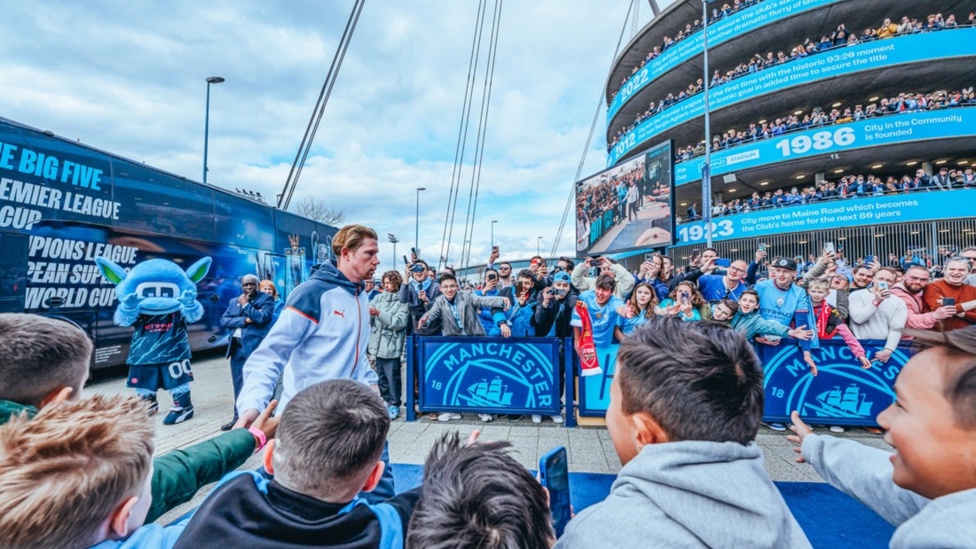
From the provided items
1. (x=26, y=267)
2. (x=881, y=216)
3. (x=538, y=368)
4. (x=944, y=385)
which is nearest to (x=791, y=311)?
(x=538, y=368)

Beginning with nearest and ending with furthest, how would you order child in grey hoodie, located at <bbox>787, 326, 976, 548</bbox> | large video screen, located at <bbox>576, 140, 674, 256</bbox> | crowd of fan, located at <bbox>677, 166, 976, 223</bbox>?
1. child in grey hoodie, located at <bbox>787, 326, 976, 548</bbox>
2. large video screen, located at <bbox>576, 140, 674, 256</bbox>
3. crowd of fan, located at <bbox>677, 166, 976, 223</bbox>

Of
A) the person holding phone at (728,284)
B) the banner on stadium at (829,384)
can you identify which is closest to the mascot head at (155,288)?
the person holding phone at (728,284)

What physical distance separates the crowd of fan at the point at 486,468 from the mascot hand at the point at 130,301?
16.8 ft

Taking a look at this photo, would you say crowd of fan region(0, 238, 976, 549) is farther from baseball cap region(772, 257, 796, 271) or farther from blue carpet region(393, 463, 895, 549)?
baseball cap region(772, 257, 796, 271)

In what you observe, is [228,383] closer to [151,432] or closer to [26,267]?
[26,267]

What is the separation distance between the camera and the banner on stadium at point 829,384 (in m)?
4.79

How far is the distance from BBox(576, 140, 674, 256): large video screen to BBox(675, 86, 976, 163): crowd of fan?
12.0 metres

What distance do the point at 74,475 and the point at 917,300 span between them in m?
7.89

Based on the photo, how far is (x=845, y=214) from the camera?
18.9 meters

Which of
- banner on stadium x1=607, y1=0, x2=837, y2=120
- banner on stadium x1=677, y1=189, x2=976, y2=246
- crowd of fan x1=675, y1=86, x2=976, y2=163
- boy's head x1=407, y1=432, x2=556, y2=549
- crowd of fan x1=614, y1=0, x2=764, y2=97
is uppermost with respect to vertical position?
crowd of fan x1=614, y1=0, x2=764, y2=97

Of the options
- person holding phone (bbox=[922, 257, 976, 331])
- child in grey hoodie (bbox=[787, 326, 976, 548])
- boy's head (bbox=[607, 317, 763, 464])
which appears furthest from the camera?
person holding phone (bbox=[922, 257, 976, 331])

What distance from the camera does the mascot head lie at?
5.62 m

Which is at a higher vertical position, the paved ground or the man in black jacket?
the man in black jacket

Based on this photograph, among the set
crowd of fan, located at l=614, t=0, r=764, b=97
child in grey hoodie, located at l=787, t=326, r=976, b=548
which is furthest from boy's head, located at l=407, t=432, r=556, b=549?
crowd of fan, located at l=614, t=0, r=764, b=97
